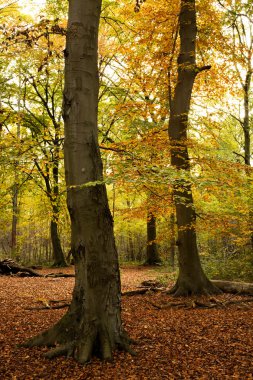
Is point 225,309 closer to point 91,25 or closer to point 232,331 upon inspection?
point 232,331

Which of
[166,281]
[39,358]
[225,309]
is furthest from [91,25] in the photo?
[166,281]

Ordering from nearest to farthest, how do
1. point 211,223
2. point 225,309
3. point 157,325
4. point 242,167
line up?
1. point 157,325
2. point 225,309
3. point 242,167
4. point 211,223

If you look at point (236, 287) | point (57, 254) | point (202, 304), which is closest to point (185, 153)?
point (202, 304)

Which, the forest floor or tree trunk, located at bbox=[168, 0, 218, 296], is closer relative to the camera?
the forest floor

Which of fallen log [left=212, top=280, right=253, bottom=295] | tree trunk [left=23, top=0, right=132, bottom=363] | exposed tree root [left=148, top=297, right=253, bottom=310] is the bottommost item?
exposed tree root [left=148, top=297, right=253, bottom=310]

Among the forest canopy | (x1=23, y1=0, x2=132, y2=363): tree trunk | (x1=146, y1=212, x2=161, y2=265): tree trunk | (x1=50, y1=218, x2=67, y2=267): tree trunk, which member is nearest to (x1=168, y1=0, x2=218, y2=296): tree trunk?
the forest canopy

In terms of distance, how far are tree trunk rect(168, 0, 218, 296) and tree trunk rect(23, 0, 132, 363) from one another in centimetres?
401

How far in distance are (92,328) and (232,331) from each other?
2686mm

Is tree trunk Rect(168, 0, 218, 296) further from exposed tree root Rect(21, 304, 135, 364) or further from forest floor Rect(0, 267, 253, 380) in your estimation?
exposed tree root Rect(21, 304, 135, 364)

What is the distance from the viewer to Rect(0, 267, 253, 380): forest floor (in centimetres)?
407

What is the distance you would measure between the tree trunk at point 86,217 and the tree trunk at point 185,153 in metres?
4.01

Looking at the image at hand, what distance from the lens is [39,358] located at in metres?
4.42

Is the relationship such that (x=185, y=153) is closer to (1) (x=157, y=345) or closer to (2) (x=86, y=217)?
(2) (x=86, y=217)

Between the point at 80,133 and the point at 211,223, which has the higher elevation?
the point at 80,133
